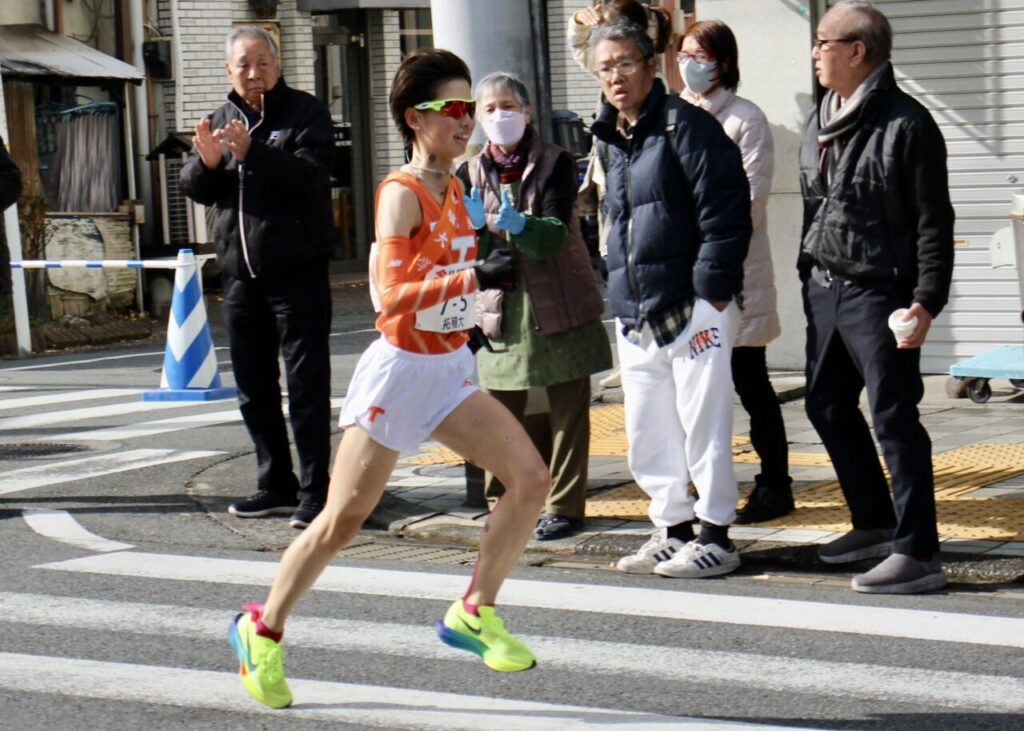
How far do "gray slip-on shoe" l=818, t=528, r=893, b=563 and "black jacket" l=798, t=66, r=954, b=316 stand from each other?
3.30 feet

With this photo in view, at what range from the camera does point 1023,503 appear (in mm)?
8234

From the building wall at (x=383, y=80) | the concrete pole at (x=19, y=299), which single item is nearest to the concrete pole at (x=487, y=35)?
the concrete pole at (x=19, y=299)

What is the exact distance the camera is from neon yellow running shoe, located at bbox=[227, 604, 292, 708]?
5.50 m

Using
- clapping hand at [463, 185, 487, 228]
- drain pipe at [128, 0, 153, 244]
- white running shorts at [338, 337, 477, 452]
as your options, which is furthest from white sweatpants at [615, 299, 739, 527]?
drain pipe at [128, 0, 153, 244]

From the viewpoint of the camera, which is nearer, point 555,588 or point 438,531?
point 555,588

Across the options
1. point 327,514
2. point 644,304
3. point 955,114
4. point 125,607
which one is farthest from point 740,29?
point 327,514

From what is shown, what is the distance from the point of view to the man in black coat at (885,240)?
269 inches

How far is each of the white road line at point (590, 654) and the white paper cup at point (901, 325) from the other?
133 cm

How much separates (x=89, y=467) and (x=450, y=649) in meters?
4.85

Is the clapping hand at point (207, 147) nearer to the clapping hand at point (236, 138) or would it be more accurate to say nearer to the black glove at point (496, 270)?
the clapping hand at point (236, 138)

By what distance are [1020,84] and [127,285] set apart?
12.3 metres

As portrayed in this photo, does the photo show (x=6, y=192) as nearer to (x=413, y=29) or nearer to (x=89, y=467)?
(x=89, y=467)

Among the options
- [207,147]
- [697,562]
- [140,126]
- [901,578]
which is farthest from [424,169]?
[140,126]

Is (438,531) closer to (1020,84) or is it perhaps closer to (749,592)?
(749,592)
